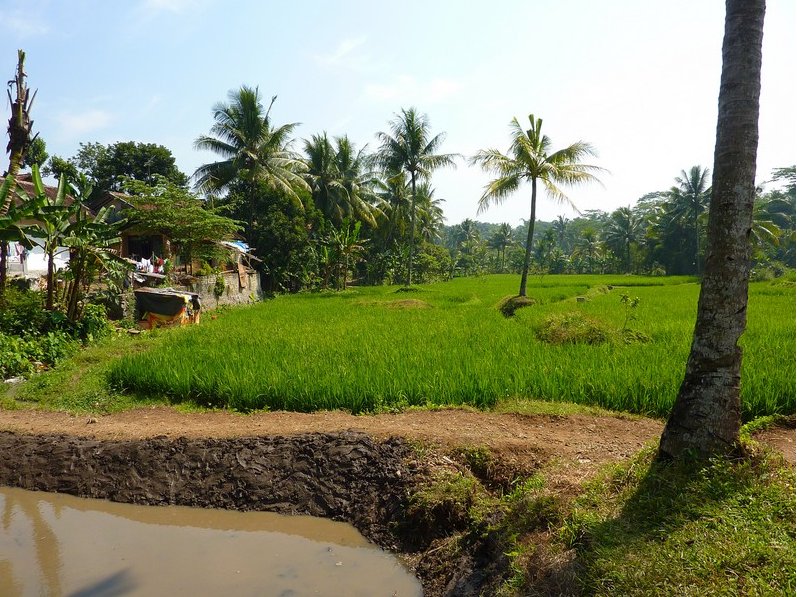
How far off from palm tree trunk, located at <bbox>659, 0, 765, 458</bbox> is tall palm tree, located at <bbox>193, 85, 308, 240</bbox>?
24.9 metres

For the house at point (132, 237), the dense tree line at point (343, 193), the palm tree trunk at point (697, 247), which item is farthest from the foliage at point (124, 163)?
the palm tree trunk at point (697, 247)

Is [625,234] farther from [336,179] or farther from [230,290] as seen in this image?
[230,290]

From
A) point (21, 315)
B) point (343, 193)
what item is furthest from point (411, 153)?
point (21, 315)

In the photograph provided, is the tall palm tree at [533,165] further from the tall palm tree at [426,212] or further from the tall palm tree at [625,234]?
the tall palm tree at [625,234]

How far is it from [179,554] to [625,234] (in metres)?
50.4

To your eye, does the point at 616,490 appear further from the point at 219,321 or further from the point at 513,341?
the point at 219,321

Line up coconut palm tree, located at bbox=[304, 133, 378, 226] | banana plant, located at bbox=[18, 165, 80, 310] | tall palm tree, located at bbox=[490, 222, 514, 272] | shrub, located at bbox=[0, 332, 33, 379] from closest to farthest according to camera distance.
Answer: shrub, located at bbox=[0, 332, 33, 379] < banana plant, located at bbox=[18, 165, 80, 310] < coconut palm tree, located at bbox=[304, 133, 378, 226] < tall palm tree, located at bbox=[490, 222, 514, 272]

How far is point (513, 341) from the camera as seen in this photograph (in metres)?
9.81

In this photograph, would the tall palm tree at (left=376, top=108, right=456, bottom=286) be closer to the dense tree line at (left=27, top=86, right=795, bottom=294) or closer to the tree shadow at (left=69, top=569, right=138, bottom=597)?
the dense tree line at (left=27, top=86, right=795, bottom=294)

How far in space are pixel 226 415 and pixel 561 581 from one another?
4733 mm

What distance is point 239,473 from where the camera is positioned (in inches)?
197

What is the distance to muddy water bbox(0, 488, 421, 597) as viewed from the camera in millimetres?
3682

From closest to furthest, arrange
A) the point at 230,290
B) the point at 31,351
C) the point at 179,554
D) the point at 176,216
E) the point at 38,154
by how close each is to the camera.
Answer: the point at 179,554
the point at 31,351
the point at 176,216
the point at 230,290
the point at 38,154

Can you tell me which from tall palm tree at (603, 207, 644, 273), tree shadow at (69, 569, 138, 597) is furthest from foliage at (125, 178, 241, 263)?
tall palm tree at (603, 207, 644, 273)
